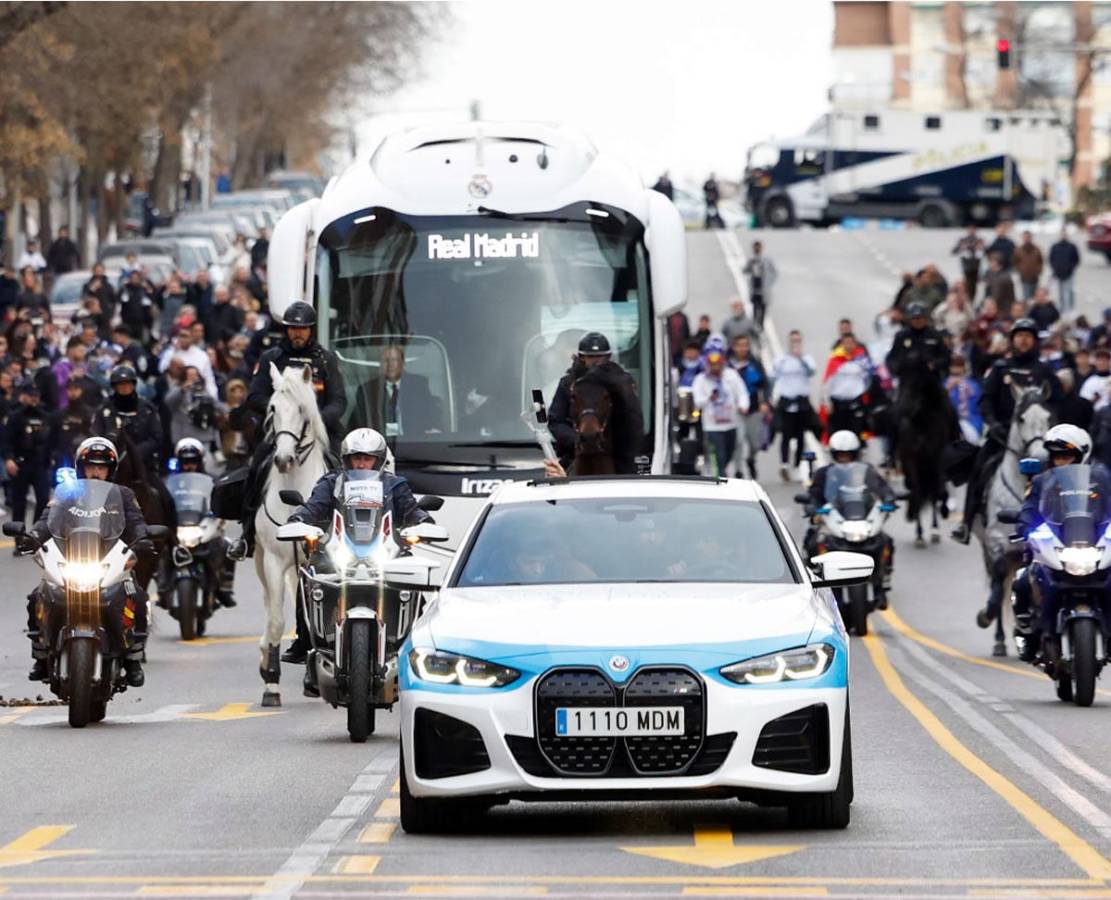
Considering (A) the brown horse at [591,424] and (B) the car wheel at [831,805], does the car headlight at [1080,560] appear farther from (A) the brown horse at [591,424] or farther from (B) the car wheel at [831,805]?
(B) the car wheel at [831,805]

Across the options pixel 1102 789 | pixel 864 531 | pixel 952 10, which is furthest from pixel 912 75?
pixel 1102 789

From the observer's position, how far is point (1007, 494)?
22.3 m

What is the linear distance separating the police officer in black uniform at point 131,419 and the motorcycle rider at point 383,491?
5648 millimetres

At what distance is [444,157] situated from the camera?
75.9 ft

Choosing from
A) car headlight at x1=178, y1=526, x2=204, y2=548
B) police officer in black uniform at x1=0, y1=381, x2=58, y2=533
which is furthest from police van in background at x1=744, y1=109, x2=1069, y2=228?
car headlight at x1=178, y1=526, x2=204, y2=548

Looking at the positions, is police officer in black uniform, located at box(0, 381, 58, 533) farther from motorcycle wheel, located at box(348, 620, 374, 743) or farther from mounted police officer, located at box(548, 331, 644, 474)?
motorcycle wheel, located at box(348, 620, 374, 743)

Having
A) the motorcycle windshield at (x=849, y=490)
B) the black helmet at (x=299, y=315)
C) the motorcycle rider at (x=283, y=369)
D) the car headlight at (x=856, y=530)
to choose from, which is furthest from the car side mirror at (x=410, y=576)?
the motorcycle windshield at (x=849, y=490)

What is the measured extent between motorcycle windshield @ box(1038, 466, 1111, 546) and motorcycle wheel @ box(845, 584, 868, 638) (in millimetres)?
5297

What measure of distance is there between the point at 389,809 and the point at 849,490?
13211mm

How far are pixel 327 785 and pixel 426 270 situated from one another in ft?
30.9

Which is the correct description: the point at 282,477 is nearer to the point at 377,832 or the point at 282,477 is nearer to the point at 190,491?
the point at 190,491

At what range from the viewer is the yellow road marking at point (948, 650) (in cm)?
2131

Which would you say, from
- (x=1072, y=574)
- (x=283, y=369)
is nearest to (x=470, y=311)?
(x=283, y=369)

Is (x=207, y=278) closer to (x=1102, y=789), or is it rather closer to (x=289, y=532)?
(x=289, y=532)
